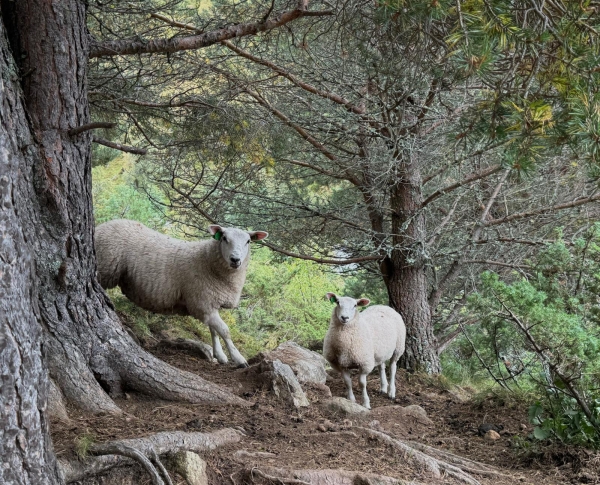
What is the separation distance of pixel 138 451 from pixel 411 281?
21.6 feet

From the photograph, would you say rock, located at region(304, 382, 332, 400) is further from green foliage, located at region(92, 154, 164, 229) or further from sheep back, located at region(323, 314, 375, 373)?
green foliage, located at region(92, 154, 164, 229)

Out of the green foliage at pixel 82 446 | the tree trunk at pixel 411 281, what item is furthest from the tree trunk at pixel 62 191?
the tree trunk at pixel 411 281

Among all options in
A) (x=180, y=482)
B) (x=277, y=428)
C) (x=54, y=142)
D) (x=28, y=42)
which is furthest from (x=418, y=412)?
(x=28, y=42)

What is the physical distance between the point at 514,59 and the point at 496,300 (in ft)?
7.07

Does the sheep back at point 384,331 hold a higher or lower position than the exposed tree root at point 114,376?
lower

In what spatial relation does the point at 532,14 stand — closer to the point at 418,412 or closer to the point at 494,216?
the point at 418,412

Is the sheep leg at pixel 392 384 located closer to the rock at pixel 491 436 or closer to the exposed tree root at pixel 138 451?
the rock at pixel 491 436

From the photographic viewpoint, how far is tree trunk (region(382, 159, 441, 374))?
909 centimetres

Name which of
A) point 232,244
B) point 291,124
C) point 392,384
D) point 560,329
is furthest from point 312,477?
point 291,124

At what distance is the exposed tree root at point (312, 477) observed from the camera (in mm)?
3557

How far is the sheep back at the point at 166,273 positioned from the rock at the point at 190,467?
3.33m

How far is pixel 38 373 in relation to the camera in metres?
2.54

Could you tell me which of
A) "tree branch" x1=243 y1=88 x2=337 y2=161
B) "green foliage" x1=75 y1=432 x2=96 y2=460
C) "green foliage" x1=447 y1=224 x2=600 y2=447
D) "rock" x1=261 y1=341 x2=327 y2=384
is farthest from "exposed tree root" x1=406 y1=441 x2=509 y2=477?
"tree branch" x1=243 y1=88 x2=337 y2=161

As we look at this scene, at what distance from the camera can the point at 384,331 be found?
766 centimetres
